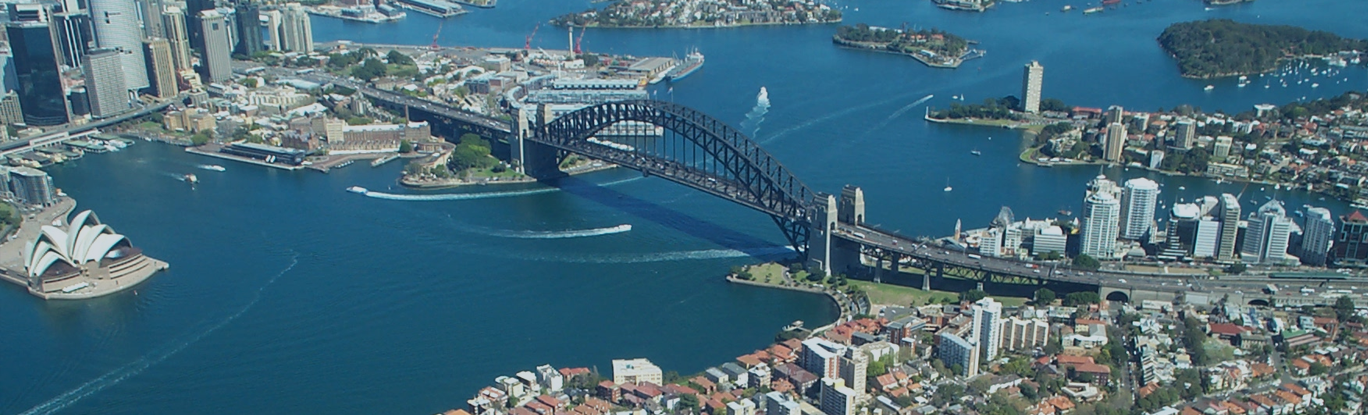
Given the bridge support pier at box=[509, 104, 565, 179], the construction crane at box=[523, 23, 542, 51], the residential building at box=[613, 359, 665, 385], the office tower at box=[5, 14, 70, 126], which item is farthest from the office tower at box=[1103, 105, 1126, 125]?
the office tower at box=[5, 14, 70, 126]

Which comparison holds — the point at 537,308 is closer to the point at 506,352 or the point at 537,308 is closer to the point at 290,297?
the point at 506,352

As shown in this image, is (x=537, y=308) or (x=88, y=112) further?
(x=88, y=112)

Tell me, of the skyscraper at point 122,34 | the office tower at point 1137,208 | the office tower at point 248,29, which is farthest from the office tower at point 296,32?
the office tower at point 1137,208

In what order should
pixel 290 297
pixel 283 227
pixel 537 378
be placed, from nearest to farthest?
pixel 537 378, pixel 290 297, pixel 283 227

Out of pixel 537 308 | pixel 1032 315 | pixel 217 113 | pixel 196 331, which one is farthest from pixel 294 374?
pixel 217 113

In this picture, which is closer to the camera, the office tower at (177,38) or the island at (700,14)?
the office tower at (177,38)

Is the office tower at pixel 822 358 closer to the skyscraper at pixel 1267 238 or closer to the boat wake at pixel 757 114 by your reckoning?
the skyscraper at pixel 1267 238
